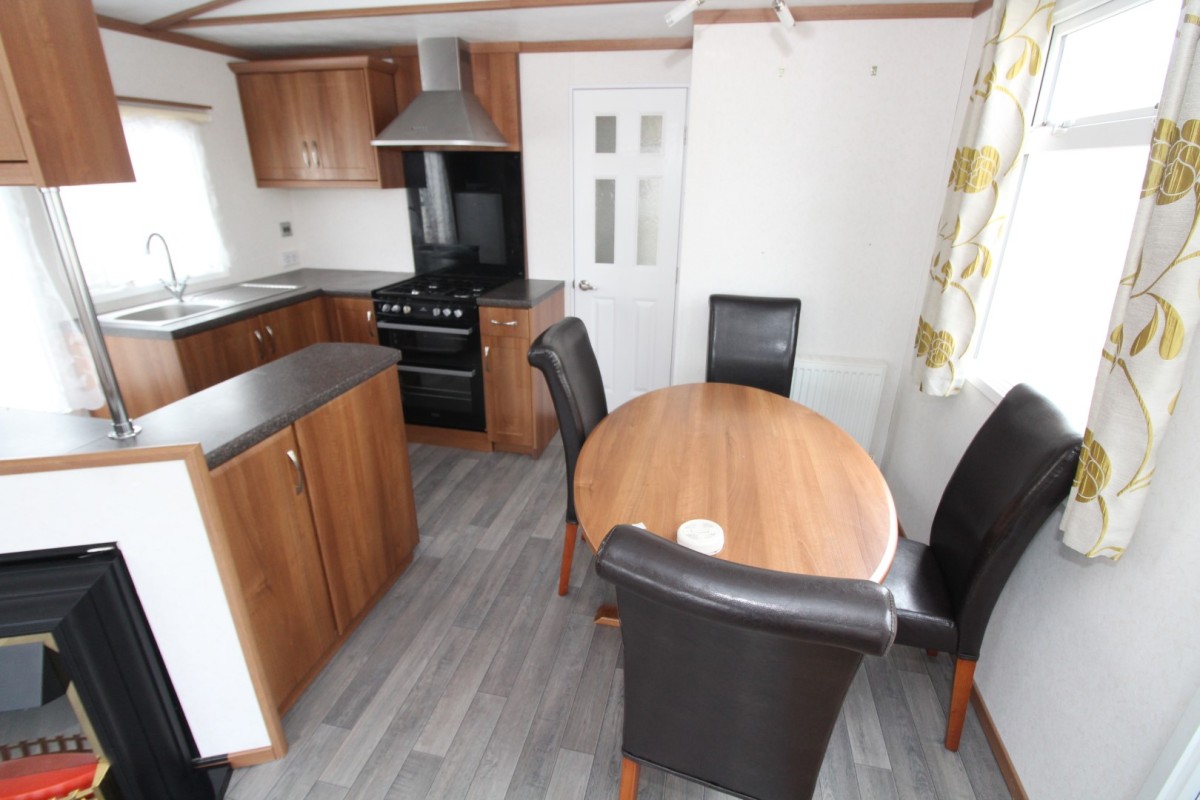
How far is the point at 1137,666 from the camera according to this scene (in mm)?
1183

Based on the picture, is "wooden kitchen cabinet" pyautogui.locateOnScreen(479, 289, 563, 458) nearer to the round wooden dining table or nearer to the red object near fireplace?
the round wooden dining table

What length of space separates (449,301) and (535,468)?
1.06 m

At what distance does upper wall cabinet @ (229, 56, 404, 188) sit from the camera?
10.4 feet

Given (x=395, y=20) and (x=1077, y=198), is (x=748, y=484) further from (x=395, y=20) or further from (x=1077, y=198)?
(x=395, y=20)

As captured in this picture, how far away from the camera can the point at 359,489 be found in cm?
198

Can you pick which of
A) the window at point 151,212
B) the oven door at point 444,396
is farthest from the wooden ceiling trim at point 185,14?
the oven door at point 444,396

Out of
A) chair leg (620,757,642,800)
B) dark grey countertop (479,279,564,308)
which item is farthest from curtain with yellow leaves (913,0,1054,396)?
dark grey countertop (479,279,564,308)

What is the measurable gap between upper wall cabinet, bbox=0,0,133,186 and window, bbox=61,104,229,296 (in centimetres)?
182

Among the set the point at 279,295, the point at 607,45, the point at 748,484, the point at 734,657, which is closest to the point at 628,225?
the point at 607,45

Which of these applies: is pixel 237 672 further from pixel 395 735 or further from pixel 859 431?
pixel 859 431

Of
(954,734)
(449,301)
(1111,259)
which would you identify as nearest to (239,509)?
(449,301)

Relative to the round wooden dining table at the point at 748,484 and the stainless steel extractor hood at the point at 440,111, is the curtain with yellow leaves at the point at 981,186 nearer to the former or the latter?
the round wooden dining table at the point at 748,484

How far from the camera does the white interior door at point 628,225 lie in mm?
3246

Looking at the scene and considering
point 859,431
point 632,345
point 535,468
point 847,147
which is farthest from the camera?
point 632,345
